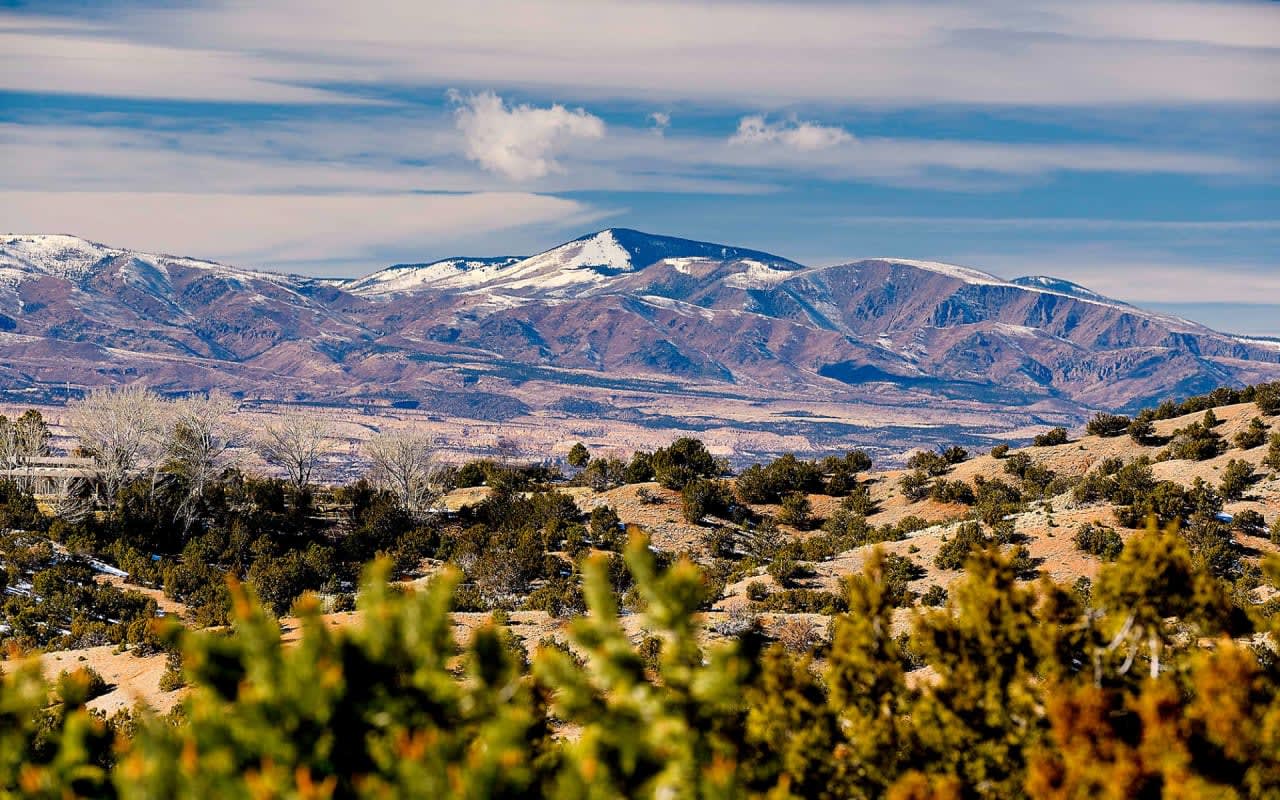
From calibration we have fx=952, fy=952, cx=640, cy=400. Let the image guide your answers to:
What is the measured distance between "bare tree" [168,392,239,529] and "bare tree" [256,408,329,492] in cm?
232

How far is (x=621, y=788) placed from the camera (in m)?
10.7

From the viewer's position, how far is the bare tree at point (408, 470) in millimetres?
52906

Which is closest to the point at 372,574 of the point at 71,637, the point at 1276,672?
the point at 1276,672

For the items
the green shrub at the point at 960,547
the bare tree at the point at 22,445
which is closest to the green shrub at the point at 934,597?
the green shrub at the point at 960,547

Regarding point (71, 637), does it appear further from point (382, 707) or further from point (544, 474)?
point (544, 474)

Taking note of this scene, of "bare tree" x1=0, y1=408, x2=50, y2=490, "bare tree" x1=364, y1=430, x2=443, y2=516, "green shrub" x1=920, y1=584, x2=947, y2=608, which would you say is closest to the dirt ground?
"green shrub" x1=920, y1=584, x2=947, y2=608

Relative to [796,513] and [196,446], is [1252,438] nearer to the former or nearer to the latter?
[796,513]

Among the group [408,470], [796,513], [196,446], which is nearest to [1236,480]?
[796,513]

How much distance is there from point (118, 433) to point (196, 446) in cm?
433

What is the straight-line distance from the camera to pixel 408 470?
54531 millimetres

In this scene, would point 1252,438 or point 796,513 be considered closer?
point 1252,438

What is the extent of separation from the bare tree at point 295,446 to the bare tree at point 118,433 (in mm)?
6544

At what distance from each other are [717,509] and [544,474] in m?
15.0

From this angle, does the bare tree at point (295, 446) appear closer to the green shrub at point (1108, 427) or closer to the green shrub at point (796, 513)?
the green shrub at point (796, 513)
